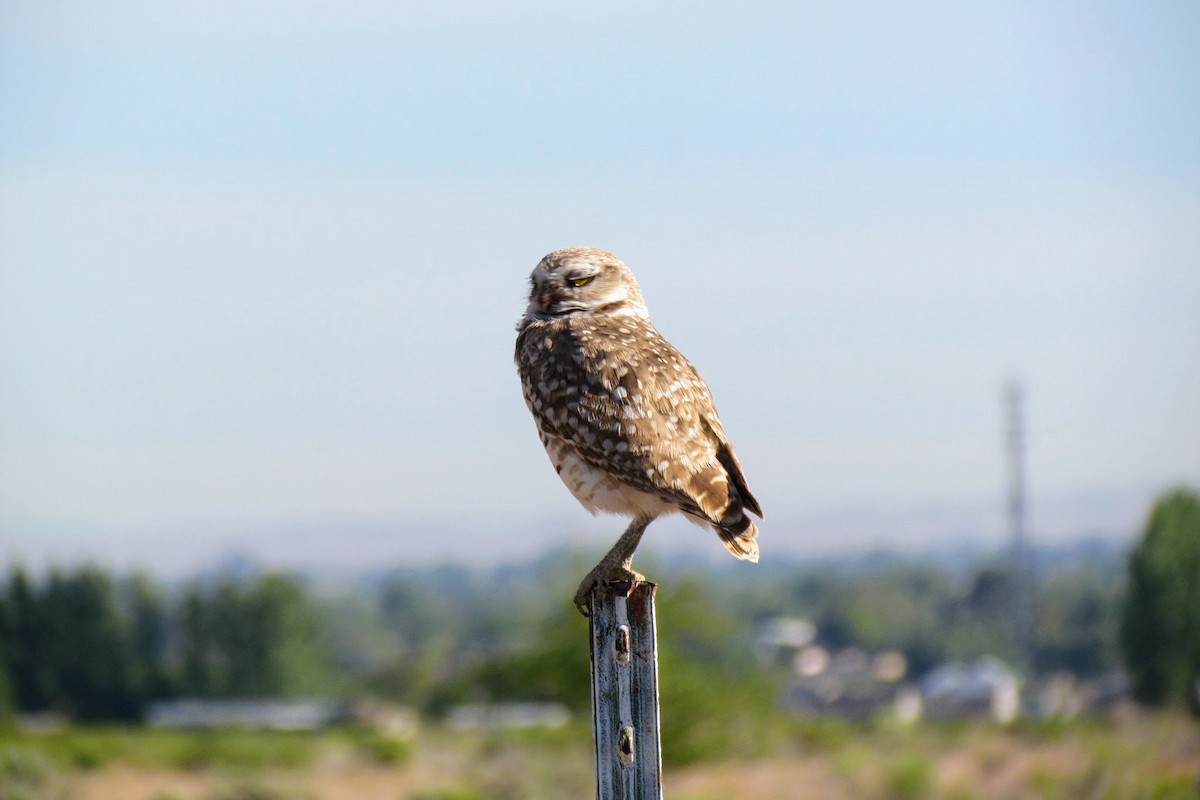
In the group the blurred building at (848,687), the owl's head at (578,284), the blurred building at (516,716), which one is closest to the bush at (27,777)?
the blurred building at (516,716)

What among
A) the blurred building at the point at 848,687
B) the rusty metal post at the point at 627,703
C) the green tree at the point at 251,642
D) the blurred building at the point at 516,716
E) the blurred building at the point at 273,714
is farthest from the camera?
the blurred building at the point at 848,687

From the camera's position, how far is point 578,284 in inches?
335

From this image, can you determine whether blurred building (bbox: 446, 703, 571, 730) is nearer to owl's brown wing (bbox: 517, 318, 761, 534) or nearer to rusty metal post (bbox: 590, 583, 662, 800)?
owl's brown wing (bbox: 517, 318, 761, 534)

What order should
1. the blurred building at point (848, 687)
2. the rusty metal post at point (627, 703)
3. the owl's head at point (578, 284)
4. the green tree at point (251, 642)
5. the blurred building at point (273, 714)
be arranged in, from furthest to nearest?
the blurred building at point (848, 687) < the green tree at point (251, 642) < the blurred building at point (273, 714) < the owl's head at point (578, 284) < the rusty metal post at point (627, 703)

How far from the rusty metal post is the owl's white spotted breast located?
1098 millimetres

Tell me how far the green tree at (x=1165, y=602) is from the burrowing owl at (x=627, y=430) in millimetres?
41051

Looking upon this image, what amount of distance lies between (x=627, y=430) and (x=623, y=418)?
0.07 m

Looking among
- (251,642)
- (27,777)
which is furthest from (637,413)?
(251,642)

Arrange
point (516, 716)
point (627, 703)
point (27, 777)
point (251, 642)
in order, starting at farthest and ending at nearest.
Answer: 1. point (251, 642)
2. point (516, 716)
3. point (27, 777)
4. point (627, 703)

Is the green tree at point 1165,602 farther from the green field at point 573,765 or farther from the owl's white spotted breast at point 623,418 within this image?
the owl's white spotted breast at point 623,418

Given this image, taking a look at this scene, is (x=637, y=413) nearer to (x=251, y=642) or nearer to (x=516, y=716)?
(x=516, y=716)

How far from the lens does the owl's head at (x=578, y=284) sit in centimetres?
849

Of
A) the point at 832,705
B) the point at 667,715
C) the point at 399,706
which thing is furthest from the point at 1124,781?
the point at 832,705

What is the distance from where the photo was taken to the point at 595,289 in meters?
8.54
